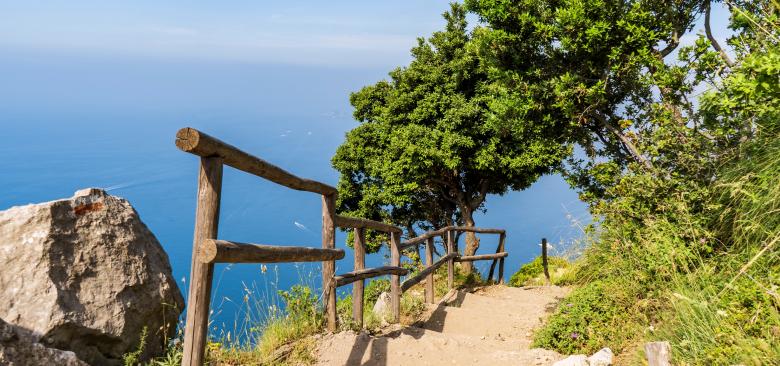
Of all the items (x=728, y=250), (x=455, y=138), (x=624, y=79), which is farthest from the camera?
(x=455, y=138)

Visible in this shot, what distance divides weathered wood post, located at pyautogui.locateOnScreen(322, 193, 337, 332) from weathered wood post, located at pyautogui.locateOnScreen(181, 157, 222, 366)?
7.62ft

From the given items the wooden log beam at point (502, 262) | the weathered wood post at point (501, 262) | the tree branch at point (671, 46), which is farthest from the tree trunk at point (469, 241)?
the tree branch at point (671, 46)

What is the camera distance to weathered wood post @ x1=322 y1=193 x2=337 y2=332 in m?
5.92

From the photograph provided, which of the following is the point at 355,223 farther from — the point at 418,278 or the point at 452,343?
the point at 418,278

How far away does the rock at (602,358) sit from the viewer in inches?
208

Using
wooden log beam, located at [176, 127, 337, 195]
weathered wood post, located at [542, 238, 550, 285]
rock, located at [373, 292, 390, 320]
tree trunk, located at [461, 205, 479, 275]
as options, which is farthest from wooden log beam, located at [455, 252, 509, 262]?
wooden log beam, located at [176, 127, 337, 195]

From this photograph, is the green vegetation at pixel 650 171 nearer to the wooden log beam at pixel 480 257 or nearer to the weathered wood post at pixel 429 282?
the weathered wood post at pixel 429 282

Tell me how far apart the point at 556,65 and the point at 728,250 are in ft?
12.7

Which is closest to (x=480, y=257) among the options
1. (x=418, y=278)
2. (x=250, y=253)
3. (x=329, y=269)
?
(x=418, y=278)

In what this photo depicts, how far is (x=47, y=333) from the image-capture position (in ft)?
12.8

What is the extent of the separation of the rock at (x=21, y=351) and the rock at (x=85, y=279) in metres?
0.61

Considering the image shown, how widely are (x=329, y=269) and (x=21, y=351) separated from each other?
313cm

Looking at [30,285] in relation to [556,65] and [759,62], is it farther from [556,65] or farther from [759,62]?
[556,65]

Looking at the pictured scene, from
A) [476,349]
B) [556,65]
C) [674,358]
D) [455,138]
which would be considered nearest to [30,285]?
[476,349]
